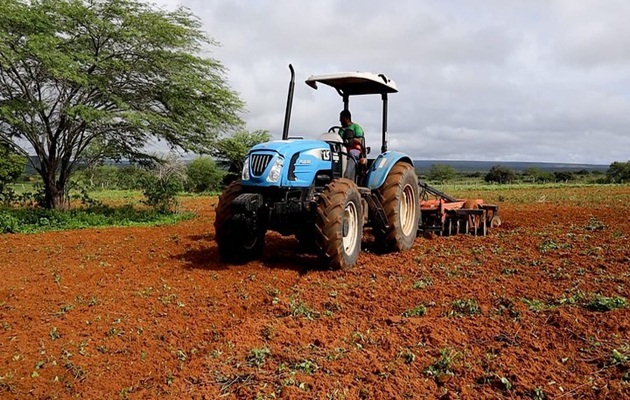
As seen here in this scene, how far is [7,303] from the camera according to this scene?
18.9ft

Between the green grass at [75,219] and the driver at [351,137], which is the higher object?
the driver at [351,137]

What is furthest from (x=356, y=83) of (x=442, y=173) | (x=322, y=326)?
(x=442, y=173)

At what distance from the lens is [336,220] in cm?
640

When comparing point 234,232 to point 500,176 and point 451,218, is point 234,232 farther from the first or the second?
point 500,176

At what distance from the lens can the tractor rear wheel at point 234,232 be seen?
265 inches

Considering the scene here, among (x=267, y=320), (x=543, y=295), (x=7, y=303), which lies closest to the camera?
(x=267, y=320)

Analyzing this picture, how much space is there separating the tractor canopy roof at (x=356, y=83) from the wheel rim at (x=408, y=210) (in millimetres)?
1673

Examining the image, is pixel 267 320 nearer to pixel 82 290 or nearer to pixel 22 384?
pixel 22 384

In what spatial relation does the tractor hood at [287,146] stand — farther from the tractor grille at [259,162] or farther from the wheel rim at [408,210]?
the wheel rim at [408,210]

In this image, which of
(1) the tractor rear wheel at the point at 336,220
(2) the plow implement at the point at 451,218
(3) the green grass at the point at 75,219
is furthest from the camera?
(3) the green grass at the point at 75,219

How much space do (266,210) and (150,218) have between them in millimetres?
9086

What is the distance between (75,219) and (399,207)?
31.2 feet

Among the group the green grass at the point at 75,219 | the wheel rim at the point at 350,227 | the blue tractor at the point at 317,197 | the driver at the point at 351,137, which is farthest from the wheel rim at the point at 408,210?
the green grass at the point at 75,219

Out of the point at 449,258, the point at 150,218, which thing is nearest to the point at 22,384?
the point at 449,258
